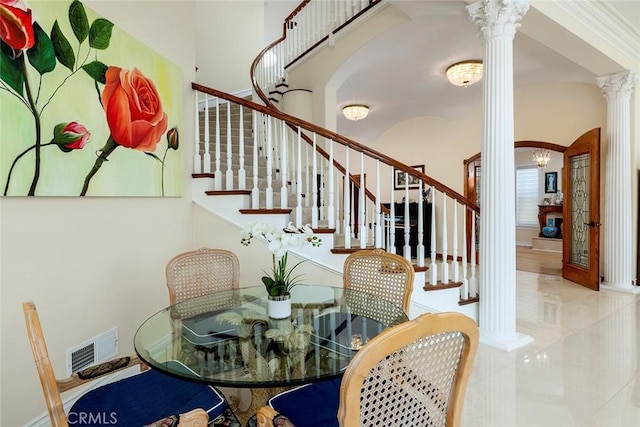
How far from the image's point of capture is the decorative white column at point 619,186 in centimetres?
445

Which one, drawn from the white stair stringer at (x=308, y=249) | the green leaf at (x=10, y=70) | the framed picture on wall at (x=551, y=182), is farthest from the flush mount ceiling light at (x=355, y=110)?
the framed picture on wall at (x=551, y=182)

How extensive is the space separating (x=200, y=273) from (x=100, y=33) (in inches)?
59.9

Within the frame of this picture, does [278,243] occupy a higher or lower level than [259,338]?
higher

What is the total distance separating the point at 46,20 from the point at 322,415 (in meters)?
2.19

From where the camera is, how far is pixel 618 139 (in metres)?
4.50

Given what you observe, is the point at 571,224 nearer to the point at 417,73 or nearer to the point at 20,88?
the point at 417,73

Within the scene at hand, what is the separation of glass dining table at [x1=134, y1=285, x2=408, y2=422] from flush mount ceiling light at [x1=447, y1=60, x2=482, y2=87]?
Result: 3532 millimetres

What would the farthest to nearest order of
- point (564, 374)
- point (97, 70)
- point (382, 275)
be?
1. point (564, 374)
2. point (382, 275)
3. point (97, 70)

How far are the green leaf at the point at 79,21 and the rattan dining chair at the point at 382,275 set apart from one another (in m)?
2.02

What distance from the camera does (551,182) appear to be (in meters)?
8.72

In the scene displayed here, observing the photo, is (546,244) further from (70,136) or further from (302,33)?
(70,136)

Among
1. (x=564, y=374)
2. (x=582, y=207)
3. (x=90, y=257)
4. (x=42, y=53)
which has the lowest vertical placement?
(x=564, y=374)

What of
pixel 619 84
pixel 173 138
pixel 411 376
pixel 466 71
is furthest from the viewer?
pixel 619 84

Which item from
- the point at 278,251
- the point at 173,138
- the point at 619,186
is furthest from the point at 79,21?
the point at 619,186
